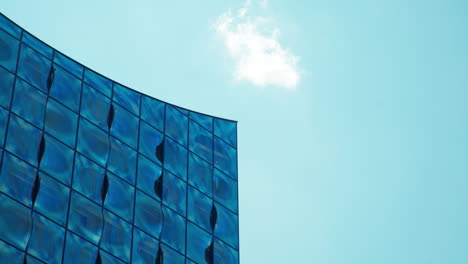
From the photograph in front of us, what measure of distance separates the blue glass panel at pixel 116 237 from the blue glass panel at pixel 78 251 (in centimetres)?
115

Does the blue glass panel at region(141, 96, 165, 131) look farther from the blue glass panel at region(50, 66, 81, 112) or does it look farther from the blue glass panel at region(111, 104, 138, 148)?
the blue glass panel at region(50, 66, 81, 112)

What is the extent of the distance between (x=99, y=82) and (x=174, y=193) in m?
7.67

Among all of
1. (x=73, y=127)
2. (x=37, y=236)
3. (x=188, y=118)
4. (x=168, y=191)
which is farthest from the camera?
(x=188, y=118)

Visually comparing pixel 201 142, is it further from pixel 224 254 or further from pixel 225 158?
pixel 224 254

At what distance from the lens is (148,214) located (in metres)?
62.6

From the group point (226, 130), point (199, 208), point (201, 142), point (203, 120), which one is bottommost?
point (199, 208)

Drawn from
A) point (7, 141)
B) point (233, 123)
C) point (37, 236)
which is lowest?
point (37, 236)

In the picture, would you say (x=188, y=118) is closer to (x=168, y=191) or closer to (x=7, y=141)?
(x=168, y=191)

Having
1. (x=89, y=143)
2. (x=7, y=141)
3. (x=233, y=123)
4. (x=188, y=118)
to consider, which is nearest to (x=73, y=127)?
(x=89, y=143)

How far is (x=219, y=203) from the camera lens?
68.4 m

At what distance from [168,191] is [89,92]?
23.8 feet

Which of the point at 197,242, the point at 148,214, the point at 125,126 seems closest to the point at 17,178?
the point at 148,214

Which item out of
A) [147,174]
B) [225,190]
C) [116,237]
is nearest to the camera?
[116,237]

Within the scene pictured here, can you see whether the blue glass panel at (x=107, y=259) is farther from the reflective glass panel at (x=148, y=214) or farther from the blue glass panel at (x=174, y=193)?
the blue glass panel at (x=174, y=193)
